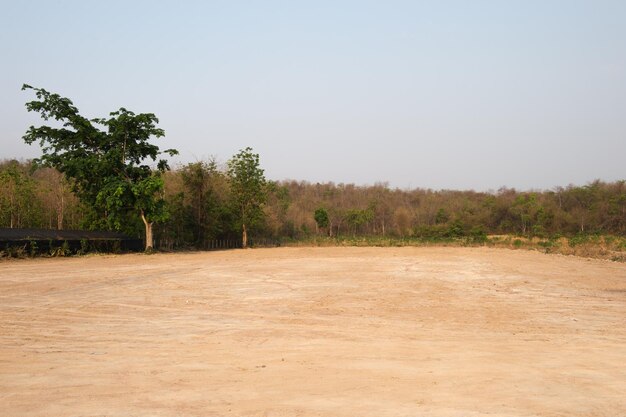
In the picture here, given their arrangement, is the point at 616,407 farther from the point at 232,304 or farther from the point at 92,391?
the point at 232,304

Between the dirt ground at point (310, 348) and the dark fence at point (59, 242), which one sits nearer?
the dirt ground at point (310, 348)

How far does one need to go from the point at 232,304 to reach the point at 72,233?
17.9 m

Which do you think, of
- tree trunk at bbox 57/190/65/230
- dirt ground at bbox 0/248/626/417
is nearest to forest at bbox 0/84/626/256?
tree trunk at bbox 57/190/65/230

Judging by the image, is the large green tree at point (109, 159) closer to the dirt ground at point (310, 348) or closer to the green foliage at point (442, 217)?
the dirt ground at point (310, 348)

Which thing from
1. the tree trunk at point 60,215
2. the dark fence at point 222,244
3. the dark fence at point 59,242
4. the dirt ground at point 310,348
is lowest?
the dirt ground at point 310,348

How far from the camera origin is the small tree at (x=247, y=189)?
3750 centimetres

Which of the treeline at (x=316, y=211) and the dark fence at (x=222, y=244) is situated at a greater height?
the treeline at (x=316, y=211)

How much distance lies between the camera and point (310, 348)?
6945 mm

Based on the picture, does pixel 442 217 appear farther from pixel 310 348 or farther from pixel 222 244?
pixel 310 348

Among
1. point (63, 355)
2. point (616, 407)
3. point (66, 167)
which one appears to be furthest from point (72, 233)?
point (616, 407)

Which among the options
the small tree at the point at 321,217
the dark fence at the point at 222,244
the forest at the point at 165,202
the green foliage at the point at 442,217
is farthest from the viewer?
the green foliage at the point at 442,217

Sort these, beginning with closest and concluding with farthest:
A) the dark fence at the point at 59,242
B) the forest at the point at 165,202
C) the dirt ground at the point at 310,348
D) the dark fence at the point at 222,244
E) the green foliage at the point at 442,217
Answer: the dirt ground at the point at 310,348 < the dark fence at the point at 59,242 < the forest at the point at 165,202 < the dark fence at the point at 222,244 < the green foliage at the point at 442,217

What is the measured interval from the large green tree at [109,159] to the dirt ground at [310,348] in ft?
42.1

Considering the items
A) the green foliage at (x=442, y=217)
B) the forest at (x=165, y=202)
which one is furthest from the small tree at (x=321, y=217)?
the green foliage at (x=442, y=217)
